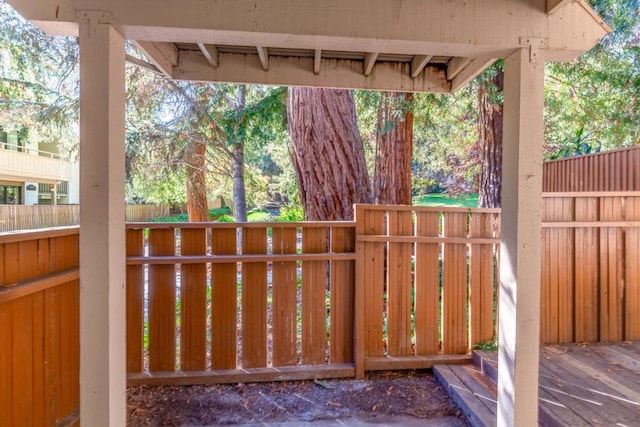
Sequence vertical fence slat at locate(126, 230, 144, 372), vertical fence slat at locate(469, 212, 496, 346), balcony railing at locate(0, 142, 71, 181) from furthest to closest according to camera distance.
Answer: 1. balcony railing at locate(0, 142, 71, 181)
2. vertical fence slat at locate(469, 212, 496, 346)
3. vertical fence slat at locate(126, 230, 144, 372)

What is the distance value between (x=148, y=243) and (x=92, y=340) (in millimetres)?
1315

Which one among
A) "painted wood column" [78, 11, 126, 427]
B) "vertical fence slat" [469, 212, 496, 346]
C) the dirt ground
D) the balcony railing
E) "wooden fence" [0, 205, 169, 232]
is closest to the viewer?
"painted wood column" [78, 11, 126, 427]

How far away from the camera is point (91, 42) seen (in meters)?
1.63

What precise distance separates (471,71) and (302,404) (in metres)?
2.65

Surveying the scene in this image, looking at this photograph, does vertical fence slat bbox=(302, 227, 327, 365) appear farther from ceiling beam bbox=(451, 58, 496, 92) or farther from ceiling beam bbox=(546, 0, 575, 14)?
ceiling beam bbox=(546, 0, 575, 14)

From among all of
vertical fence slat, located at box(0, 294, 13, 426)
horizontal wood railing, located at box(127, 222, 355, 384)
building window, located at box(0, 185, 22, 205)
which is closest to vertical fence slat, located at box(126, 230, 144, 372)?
horizontal wood railing, located at box(127, 222, 355, 384)

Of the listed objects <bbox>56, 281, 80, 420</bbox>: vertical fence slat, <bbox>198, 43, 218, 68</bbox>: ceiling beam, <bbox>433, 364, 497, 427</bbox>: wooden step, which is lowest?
<bbox>433, 364, 497, 427</bbox>: wooden step

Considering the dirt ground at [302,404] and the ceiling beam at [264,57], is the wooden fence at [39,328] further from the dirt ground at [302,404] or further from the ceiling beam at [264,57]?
the ceiling beam at [264,57]

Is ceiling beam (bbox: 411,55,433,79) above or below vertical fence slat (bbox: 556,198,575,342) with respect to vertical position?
above

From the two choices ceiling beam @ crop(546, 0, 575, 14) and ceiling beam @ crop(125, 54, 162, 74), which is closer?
ceiling beam @ crop(546, 0, 575, 14)

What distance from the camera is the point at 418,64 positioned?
96.2 inches

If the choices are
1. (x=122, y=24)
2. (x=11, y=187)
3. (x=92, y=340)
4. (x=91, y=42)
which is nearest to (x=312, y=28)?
(x=122, y=24)

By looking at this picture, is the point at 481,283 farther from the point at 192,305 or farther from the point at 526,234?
the point at 192,305

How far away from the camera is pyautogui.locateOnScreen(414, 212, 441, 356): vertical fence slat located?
3.12m
